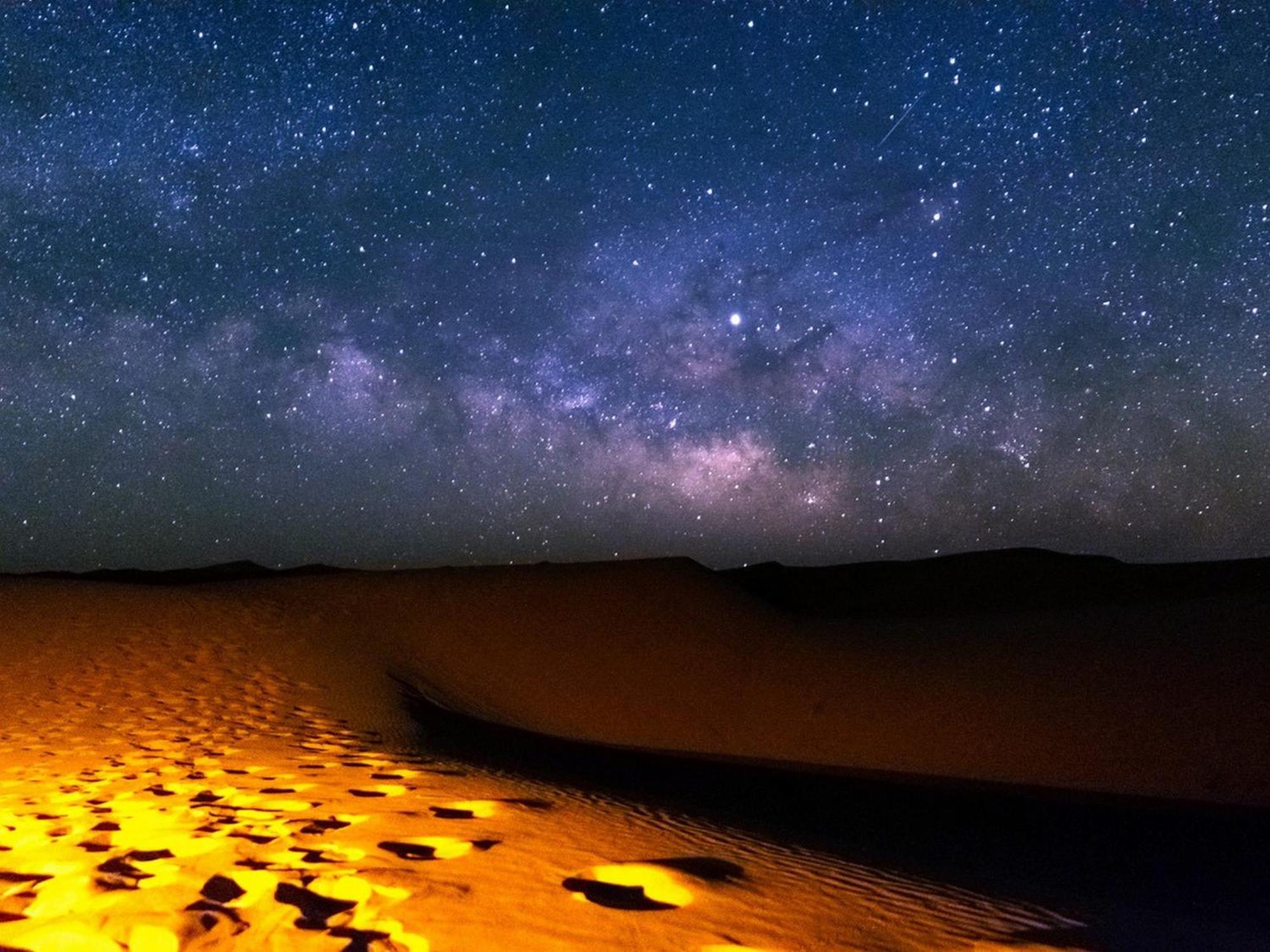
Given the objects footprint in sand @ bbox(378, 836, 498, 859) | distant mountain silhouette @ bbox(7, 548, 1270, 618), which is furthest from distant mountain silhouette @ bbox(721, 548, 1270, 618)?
footprint in sand @ bbox(378, 836, 498, 859)

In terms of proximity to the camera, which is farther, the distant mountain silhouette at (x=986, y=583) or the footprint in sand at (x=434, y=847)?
the distant mountain silhouette at (x=986, y=583)

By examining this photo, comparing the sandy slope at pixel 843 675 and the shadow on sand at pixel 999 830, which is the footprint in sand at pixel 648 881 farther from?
the sandy slope at pixel 843 675

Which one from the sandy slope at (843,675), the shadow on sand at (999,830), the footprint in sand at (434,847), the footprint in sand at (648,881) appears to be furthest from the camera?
the sandy slope at (843,675)

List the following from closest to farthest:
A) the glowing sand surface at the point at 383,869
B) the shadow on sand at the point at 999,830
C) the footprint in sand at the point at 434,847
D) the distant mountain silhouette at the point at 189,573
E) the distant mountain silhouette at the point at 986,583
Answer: the glowing sand surface at the point at 383,869 < the footprint in sand at the point at 434,847 < the shadow on sand at the point at 999,830 < the distant mountain silhouette at the point at 986,583 < the distant mountain silhouette at the point at 189,573

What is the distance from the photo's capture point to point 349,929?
9.55 feet

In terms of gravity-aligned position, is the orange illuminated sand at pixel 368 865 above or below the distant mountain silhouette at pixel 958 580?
below

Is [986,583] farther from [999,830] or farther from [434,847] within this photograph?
[434,847]

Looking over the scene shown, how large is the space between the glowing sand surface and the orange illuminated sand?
0.01 m

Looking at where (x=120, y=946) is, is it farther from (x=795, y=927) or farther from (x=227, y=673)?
(x=227, y=673)

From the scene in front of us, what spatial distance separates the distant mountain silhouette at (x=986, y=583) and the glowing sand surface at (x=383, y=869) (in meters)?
17.8

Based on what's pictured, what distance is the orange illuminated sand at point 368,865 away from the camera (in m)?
2.97

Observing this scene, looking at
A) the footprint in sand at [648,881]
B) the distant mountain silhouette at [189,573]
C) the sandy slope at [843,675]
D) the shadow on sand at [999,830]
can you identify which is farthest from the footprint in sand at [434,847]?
the distant mountain silhouette at [189,573]

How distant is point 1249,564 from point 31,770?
3640 cm

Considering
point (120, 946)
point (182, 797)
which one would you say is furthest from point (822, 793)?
point (120, 946)
